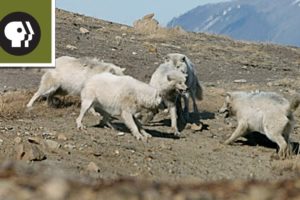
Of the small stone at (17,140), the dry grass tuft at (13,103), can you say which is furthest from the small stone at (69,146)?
the dry grass tuft at (13,103)

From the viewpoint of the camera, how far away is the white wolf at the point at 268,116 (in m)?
14.4

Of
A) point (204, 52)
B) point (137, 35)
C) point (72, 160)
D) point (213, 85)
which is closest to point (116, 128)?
point (72, 160)

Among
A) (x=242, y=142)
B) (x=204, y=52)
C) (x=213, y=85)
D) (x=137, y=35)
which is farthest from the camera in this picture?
(x=137, y=35)

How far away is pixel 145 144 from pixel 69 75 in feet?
13.0

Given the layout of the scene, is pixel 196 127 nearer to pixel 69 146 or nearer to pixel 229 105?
pixel 229 105

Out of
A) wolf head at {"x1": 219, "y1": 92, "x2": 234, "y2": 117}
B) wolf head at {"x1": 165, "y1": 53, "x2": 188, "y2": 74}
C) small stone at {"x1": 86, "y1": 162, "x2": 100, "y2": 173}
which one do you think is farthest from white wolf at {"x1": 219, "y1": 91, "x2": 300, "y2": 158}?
small stone at {"x1": 86, "y1": 162, "x2": 100, "y2": 173}

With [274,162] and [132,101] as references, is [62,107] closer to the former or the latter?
[132,101]

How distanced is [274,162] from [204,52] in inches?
868

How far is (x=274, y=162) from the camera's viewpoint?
14.0m

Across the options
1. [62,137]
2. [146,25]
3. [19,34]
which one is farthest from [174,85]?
[146,25]

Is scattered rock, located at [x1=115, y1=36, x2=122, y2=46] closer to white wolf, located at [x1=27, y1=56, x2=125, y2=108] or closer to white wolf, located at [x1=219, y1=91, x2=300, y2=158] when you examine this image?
white wolf, located at [x1=27, y1=56, x2=125, y2=108]

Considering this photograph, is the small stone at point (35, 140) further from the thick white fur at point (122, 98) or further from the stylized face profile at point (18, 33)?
the stylized face profile at point (18, 33)

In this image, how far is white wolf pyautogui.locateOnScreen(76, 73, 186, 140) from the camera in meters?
14.9

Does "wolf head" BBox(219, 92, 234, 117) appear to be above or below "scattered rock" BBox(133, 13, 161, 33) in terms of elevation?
below
